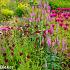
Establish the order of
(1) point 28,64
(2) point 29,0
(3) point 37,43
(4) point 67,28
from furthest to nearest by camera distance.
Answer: (2) point 29,0, (4) point 67,28, (3) point 37,43, (1) point 28,64

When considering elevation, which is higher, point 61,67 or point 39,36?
point 39,36

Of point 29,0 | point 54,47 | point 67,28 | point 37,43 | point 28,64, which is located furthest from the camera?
point 29,0

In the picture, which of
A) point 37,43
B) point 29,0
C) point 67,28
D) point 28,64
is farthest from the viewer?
point 29,0

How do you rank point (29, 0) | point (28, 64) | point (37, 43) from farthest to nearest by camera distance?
point (29, 0) < point (37, 43) < point (28, 64)

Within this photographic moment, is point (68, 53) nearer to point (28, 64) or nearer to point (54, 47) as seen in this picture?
point (54, 47)

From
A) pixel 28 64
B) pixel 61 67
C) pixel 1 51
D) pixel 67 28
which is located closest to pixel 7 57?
pixel 1 51

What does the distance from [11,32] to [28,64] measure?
158 centimetres

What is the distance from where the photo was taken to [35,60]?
21.1 ft

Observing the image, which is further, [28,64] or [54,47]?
[54,47]

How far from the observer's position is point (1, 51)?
21.1 ft

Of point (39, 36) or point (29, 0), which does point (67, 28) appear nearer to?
point (39, 36)

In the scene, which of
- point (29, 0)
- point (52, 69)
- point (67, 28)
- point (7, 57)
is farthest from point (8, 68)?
point (29, 0)

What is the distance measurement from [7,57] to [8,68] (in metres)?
0.36

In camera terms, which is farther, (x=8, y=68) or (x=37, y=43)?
(x=37, y=43)
